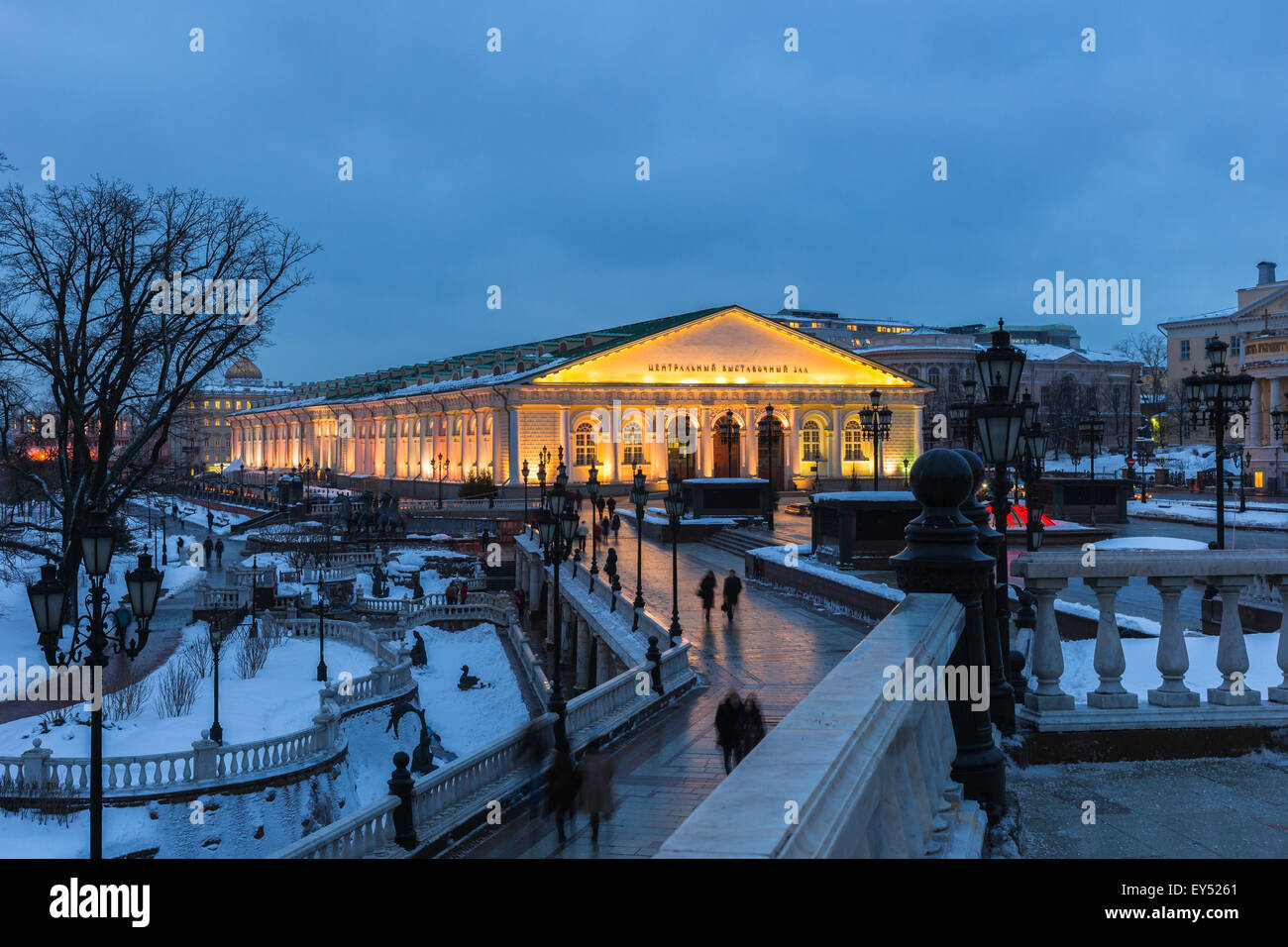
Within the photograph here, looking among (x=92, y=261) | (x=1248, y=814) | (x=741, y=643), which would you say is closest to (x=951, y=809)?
(x=1248, y=814)

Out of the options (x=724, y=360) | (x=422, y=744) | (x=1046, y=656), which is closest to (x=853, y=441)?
(x=724, y=360)

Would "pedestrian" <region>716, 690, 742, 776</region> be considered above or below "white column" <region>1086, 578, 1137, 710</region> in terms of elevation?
below

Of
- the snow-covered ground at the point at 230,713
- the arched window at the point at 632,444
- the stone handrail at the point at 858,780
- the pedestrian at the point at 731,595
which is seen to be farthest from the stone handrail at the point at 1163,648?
the arched window at the point at 632,444

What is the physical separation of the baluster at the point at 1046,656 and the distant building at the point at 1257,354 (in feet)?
99.9

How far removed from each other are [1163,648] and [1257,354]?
208 feet

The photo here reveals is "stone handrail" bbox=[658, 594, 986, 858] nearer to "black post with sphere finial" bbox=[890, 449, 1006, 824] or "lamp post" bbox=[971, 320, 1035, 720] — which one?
"black post with sphere finial" bbox=[890, 449, 1006, 824]

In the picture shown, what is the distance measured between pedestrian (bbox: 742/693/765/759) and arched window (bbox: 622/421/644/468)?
58134 mm

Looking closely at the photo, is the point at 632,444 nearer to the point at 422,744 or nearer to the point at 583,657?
the point at 583,657

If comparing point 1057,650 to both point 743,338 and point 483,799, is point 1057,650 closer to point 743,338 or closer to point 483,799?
point 483,799

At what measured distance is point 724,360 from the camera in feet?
242

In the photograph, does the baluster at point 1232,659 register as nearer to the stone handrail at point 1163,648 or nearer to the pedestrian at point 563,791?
the stone handrail at point 1163,648

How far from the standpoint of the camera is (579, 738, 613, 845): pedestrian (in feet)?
35.3

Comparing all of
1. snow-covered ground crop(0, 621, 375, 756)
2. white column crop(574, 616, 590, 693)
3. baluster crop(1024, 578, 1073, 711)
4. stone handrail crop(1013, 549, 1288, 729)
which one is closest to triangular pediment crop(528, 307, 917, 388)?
white column crop(574, 616, 590, 693)

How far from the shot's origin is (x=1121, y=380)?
382 ft
